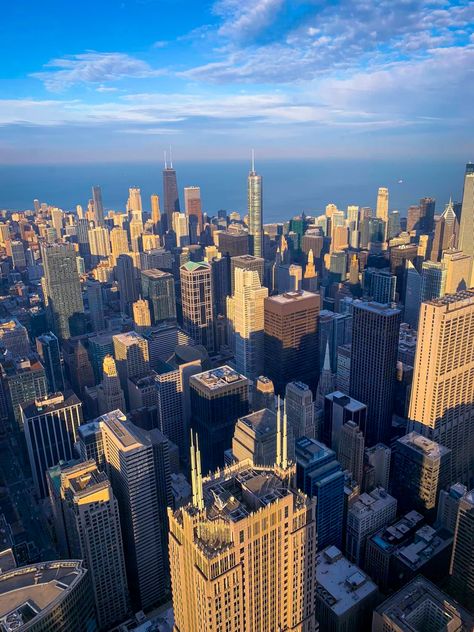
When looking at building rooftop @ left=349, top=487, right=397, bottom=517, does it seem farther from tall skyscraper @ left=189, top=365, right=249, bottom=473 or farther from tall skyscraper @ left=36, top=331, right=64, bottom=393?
tall skyscraper @ left=36, top=331, right=64, bottom=393

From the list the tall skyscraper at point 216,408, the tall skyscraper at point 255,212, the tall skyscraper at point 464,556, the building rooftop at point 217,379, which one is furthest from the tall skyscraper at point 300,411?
the tall skyscraper at point 255,212

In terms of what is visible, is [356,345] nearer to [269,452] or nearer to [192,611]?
[269,452]

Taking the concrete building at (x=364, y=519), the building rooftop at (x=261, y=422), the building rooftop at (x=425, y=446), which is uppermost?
the building rooftop at (x=261, y=422)

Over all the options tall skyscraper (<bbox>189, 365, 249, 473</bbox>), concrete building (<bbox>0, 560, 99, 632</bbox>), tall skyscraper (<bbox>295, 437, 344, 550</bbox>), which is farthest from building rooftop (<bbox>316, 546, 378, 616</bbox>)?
tall skyscraper (<bbox>189, 365, 249, 473</bbox>)

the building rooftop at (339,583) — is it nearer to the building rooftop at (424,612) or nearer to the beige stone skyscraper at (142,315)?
the building rooftop at (424,612)

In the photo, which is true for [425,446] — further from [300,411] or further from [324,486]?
[300,411]

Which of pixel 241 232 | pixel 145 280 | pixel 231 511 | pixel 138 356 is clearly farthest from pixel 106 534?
pixel 241 232

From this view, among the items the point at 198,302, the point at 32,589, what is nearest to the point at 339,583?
the point at 32,589
